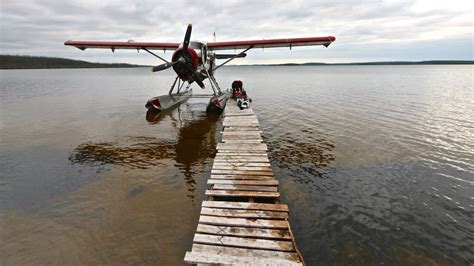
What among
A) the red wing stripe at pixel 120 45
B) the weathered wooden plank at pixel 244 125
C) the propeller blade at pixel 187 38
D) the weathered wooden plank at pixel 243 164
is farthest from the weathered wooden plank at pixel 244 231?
the red wing stripe at pixel 120 45

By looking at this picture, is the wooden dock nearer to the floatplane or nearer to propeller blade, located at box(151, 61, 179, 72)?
propeller blade, located at box(151, 61, 179, 72)

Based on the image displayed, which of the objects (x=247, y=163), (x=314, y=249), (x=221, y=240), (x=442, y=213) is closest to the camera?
(x=221, y=240)

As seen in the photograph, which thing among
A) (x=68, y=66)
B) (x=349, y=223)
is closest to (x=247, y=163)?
(x=349, y=223)

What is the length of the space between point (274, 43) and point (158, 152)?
10.1 meters

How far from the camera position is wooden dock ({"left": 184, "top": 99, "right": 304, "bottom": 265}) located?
3.99 m

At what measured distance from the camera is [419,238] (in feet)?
17.9

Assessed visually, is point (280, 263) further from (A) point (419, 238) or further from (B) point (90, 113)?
(B) point (90, 113)

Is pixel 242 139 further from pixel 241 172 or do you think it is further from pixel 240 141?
pixel 241 172

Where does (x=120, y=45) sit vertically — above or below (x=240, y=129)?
above

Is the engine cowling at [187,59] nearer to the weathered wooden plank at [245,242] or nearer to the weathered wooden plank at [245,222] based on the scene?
the weathered wooden plank at [245,222]

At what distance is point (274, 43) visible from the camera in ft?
53.8

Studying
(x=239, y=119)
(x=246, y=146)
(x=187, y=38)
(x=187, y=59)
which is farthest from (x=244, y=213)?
(x=187, y=59)

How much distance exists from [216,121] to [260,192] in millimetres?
10193

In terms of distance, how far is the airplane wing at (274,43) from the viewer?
1505 centimetres
